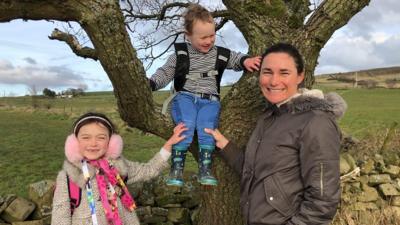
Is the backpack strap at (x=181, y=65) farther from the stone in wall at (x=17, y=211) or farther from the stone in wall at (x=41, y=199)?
the stone in wall at (x=17, y=211)

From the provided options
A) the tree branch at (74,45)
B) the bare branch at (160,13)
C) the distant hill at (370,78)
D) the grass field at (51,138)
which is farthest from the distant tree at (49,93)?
the tree branch at (74,45)

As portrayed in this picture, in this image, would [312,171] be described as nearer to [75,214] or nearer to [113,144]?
[113,144]

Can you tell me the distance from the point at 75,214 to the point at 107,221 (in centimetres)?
24

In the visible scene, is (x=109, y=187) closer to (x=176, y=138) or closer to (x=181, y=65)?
(x=176, y=138)

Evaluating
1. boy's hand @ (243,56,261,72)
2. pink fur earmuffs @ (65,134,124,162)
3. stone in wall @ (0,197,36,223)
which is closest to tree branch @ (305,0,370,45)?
boy's hand @ (243,56,261,72)

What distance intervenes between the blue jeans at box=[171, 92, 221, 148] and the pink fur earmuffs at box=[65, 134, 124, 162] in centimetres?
53

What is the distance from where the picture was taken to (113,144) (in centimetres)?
335

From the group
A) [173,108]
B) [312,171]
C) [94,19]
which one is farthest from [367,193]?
[94,19]

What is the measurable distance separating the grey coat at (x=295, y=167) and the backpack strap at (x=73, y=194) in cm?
116

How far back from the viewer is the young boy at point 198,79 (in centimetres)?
368

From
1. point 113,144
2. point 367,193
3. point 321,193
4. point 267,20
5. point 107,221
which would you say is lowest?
point 367,193

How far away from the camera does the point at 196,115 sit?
3715 millimetres

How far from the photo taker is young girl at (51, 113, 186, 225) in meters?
3.22

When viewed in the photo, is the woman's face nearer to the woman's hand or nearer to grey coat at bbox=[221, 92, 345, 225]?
grey coat at bbox=[221, 92, 345, 225]
